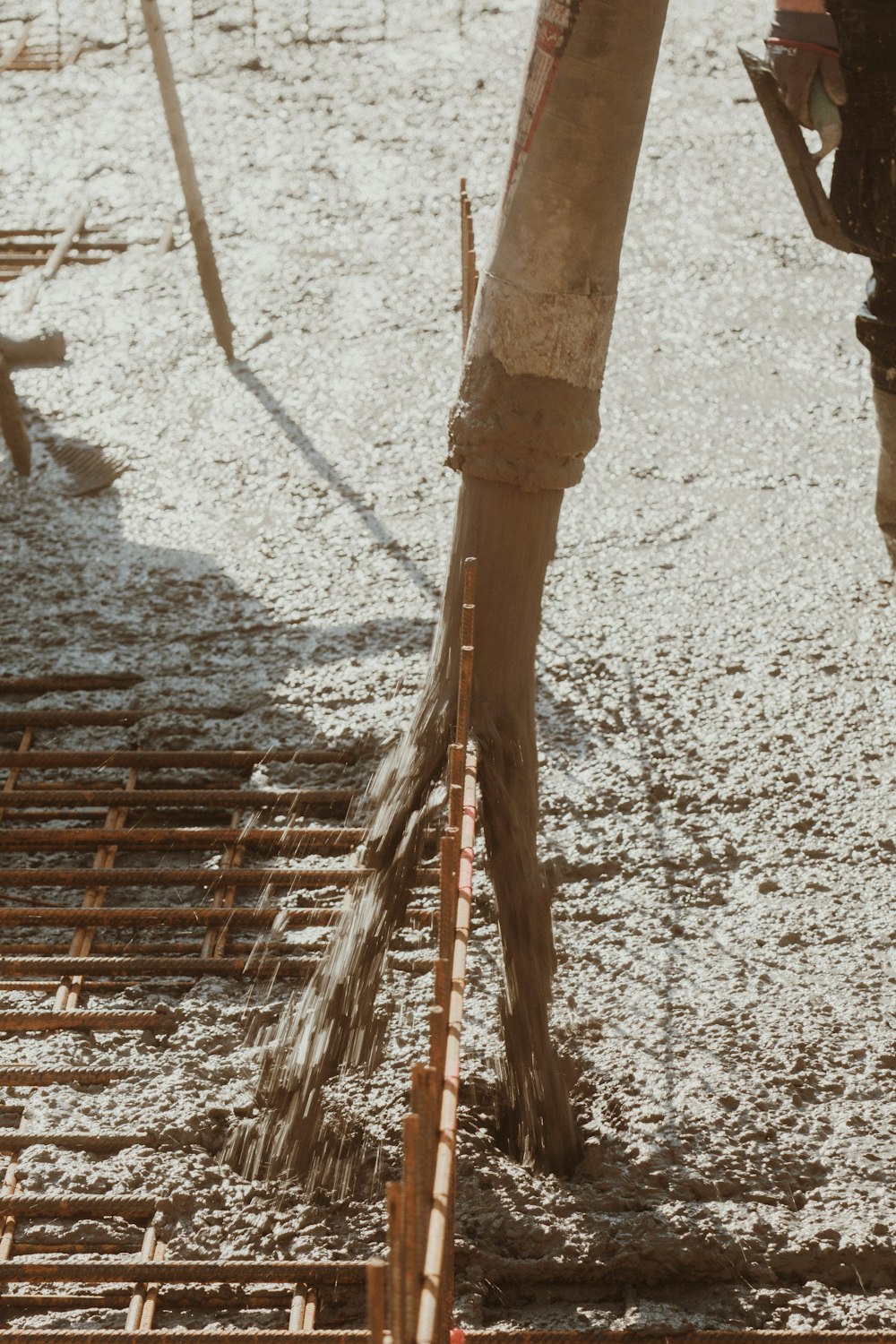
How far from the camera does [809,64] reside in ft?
11.6

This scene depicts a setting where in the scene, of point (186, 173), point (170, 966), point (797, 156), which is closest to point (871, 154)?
point (797, 156)

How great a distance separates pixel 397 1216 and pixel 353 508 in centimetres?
458

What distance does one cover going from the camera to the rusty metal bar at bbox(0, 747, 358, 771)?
179 inches

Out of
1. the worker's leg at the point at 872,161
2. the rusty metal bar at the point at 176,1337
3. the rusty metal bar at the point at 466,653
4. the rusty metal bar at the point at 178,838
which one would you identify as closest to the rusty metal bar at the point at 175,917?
the rusty metal bar at the point at 178,838

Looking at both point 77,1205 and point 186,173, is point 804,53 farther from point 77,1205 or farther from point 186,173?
point 186,173

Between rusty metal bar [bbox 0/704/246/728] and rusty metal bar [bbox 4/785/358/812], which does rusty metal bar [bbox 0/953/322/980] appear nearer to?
rusty metal bar [bbox 4/785/358/812]

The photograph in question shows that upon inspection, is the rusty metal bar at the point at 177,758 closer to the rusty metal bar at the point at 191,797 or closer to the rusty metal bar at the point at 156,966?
the rusty metal bar at the point at 191,797

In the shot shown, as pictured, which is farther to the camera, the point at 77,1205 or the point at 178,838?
the point at 178,838

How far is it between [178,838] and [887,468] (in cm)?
243

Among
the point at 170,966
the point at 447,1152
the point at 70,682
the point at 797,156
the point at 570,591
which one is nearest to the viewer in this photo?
the point at 447,1152

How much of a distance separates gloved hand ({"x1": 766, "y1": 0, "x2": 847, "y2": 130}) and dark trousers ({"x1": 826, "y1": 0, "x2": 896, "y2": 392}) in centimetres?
8

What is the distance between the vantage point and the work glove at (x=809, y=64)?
350 centimetres

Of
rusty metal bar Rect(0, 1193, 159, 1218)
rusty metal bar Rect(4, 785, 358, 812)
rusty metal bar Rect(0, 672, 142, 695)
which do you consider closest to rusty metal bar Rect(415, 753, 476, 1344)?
rusty metal bar Rect(0, 1193, 159, 1218)

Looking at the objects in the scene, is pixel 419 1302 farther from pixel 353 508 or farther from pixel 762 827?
pixel 353 508
